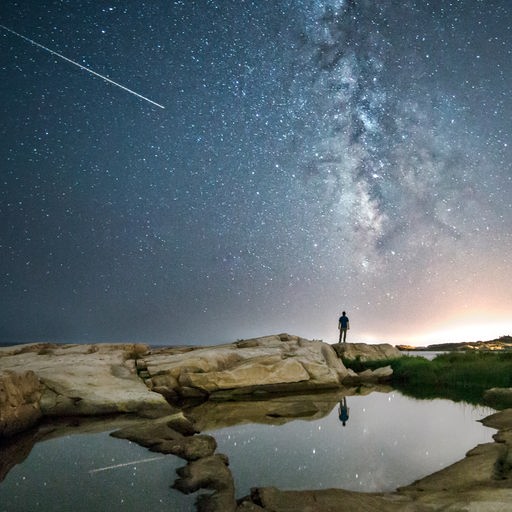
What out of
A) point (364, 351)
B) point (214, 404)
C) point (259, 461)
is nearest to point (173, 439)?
point (259, 461)

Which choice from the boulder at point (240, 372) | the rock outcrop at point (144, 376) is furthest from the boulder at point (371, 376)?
the boulder at point (240, 372)

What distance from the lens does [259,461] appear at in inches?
338

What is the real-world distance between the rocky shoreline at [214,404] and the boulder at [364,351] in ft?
1.23

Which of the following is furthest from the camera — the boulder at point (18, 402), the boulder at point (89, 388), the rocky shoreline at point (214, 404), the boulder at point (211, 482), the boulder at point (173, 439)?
the boulder at point (89, 388)

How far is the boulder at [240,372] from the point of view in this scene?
1958cm

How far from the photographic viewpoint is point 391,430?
38.2ft

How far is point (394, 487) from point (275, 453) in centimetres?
308

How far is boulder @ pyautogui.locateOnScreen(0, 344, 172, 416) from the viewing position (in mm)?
14148

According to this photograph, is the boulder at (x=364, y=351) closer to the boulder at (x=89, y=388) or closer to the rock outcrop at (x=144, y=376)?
the rock outcrop at (x=144, y=376)

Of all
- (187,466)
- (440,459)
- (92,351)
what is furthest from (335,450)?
(92,351)

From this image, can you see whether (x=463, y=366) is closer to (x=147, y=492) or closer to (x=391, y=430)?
(x=391, y=430)

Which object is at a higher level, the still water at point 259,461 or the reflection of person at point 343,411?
the still water at point 259,461

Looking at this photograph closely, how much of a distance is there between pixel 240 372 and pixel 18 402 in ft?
35.2

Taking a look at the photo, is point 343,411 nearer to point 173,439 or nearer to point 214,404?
point 214,404
